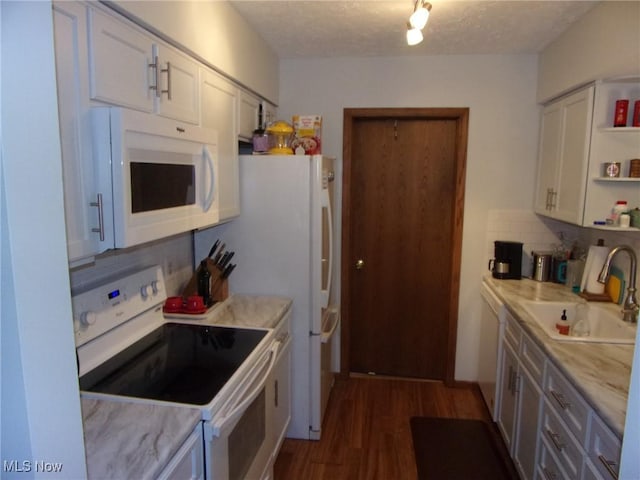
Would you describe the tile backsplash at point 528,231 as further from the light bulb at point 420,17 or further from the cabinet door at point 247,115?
the cabinet door at point 247,115

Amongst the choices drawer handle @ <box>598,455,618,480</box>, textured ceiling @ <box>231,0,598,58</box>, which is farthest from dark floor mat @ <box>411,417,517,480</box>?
textured ceiling @ <box>231,0,598,58</box>

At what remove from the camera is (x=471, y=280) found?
10.9ft

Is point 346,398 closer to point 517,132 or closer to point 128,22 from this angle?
point 517,132

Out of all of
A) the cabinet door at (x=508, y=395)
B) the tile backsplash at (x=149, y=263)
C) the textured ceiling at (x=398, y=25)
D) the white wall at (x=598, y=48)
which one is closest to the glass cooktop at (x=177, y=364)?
the tile backsplash at (x=149, y=263)

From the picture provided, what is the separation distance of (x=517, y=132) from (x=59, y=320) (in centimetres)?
318

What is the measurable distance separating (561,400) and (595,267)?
1.12 metres

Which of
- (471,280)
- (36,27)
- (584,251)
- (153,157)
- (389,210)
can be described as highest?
(36,27)

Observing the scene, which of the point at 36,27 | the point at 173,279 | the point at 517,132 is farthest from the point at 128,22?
the point at 517,132

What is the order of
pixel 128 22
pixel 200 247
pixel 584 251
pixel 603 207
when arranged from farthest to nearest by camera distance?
pixel 584 251
pixel 200 247
pixel 603 207
pixel 128 22

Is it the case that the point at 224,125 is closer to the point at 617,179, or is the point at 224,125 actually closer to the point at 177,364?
the point at 177,364

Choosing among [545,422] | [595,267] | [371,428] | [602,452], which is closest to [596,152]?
[595,267]

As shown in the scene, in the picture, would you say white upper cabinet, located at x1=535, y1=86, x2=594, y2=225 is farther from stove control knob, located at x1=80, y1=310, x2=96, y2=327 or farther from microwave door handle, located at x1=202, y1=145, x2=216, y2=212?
stove control knob, located at x1=80, y1=310, x2=96, y2=327

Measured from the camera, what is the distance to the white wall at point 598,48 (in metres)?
2.02

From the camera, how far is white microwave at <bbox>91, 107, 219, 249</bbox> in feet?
4.25
